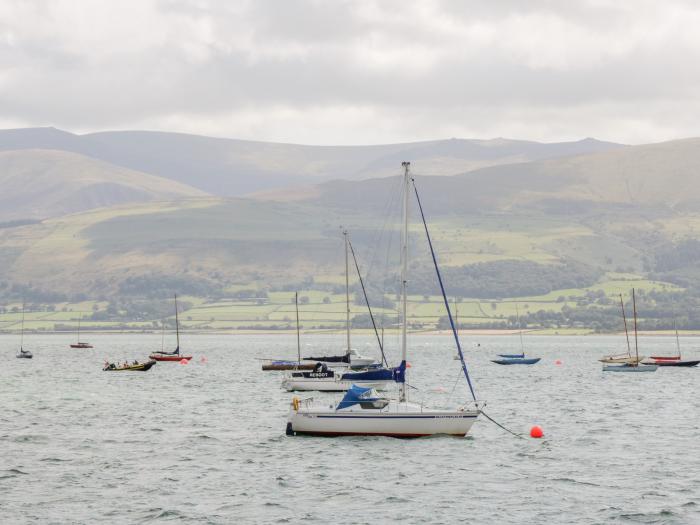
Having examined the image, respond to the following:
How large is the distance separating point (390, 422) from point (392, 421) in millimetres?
141

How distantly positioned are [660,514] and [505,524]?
6.72m

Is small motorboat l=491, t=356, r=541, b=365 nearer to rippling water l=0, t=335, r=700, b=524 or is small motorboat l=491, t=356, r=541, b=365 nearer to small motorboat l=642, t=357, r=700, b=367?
small motorboat l=642, t=357, r=700, b=367

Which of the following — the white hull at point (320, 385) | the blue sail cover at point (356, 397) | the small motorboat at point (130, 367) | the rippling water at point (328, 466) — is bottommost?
the rippling water at point (328, 466)

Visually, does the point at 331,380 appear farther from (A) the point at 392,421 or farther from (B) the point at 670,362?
(B) the point at 670,362

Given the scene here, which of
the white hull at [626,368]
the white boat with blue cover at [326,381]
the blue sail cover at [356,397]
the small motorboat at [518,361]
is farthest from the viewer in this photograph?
the small motorboat at [518,361]

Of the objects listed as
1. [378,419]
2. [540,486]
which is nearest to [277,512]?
[540,486]

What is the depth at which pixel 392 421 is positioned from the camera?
67.9 meters

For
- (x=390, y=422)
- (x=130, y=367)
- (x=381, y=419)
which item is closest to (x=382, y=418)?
(x=381, y=419)

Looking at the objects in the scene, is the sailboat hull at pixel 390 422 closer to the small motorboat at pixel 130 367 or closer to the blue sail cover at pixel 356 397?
the blue sail cover at pixel 356 397

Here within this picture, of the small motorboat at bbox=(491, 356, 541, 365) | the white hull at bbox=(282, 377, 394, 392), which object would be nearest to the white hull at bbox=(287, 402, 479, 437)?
the white hull at bbox=(282, 377, 394, 392)

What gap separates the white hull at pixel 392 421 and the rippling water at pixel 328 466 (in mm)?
699

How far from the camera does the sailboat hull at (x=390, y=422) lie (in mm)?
67875

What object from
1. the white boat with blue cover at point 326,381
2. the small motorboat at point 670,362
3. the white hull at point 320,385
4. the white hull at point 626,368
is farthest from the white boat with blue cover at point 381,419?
the small motorboat at point 670,362

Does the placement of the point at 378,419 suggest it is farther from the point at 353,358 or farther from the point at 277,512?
the point at 353,358
